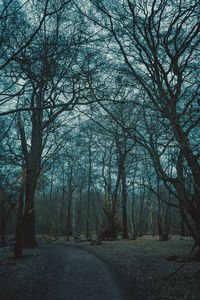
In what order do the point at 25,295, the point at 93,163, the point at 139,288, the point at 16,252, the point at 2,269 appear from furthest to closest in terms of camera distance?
the point at 93,163, the point at 16,252, the point at 2,269, the point at 139,288, the point at 25,295

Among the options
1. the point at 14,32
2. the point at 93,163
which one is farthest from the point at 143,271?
the point at 93,163

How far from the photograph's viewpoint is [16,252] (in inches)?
231

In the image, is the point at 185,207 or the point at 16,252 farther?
the point at 16,252

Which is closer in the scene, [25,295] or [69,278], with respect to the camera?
[25,295]

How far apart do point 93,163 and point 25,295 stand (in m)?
12.7

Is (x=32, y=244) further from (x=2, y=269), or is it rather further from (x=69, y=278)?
(x=69, y=278)

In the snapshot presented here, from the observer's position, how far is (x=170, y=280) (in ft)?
11.2

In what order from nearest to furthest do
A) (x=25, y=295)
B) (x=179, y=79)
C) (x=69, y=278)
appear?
1. (x=25, y=295)
2. (x=69, y=278)
3. (x=179, y=79)

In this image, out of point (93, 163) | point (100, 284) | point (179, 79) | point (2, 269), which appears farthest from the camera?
point (93, 163)

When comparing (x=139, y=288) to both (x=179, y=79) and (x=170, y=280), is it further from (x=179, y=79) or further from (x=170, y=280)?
(x=179, y=79)

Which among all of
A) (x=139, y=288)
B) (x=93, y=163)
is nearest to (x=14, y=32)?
(x=139, y=288)

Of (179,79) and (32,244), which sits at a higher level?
(179,79)

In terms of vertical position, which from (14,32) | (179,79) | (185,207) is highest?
(14,32)

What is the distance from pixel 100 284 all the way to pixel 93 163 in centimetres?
1217
